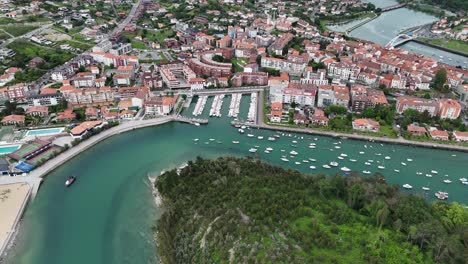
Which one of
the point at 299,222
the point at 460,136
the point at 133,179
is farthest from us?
the point at 460,136

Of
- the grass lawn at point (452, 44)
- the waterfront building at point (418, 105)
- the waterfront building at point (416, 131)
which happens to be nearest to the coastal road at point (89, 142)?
the waterfront building at point (416, 131)

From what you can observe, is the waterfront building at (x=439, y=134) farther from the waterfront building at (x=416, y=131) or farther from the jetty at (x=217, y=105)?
the jetty at (x=217, y=105)

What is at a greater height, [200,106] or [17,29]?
[17,29]

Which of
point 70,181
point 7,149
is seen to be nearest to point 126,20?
point 7,149

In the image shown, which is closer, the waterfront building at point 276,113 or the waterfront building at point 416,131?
the waterfront building at point 416,131

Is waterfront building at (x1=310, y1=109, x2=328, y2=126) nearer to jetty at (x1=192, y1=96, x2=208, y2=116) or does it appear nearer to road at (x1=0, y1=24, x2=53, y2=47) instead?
jetty at (x1=192, y1=96, x2=208, y2=116)

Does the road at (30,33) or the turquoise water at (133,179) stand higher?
the road at (30,33)

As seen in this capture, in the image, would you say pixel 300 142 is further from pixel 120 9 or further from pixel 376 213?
pixel 120 9

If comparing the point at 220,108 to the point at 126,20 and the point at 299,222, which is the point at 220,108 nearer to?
the point at 299,222
